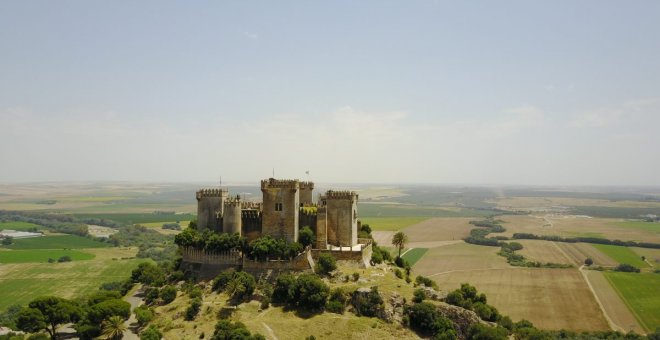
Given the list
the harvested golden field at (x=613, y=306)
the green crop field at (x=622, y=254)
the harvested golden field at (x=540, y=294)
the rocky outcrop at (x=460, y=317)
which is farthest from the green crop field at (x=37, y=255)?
the green crop field at (x=622, y=254)

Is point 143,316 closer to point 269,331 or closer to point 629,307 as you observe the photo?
point 269,331

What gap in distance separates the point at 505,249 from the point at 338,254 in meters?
98.2

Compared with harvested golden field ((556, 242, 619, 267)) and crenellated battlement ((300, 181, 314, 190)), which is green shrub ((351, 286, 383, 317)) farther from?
harvested golden field ((556, 242, 619, 267))

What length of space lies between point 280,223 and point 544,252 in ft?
348

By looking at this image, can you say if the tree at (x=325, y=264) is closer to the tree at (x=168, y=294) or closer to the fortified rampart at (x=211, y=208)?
the fortified rampart at (x=211, y=208)

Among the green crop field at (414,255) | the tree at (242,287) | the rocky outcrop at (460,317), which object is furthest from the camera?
the green crop field at (414,255)

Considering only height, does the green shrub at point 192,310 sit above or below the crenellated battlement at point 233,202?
below

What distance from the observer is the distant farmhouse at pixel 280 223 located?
61438 mm

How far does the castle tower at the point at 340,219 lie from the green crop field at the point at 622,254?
98.7 meters

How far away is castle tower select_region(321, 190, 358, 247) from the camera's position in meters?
64.5

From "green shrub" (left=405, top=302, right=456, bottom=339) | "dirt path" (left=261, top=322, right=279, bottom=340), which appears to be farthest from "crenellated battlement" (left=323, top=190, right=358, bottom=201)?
"dirt path" (left=261, top=322, right=279, bottom=340)

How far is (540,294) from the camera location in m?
95.1

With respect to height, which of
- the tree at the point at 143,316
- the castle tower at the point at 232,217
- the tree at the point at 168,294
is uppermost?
the castle tower at the point at 232,217

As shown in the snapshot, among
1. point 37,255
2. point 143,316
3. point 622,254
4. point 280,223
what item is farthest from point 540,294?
point 37,255
